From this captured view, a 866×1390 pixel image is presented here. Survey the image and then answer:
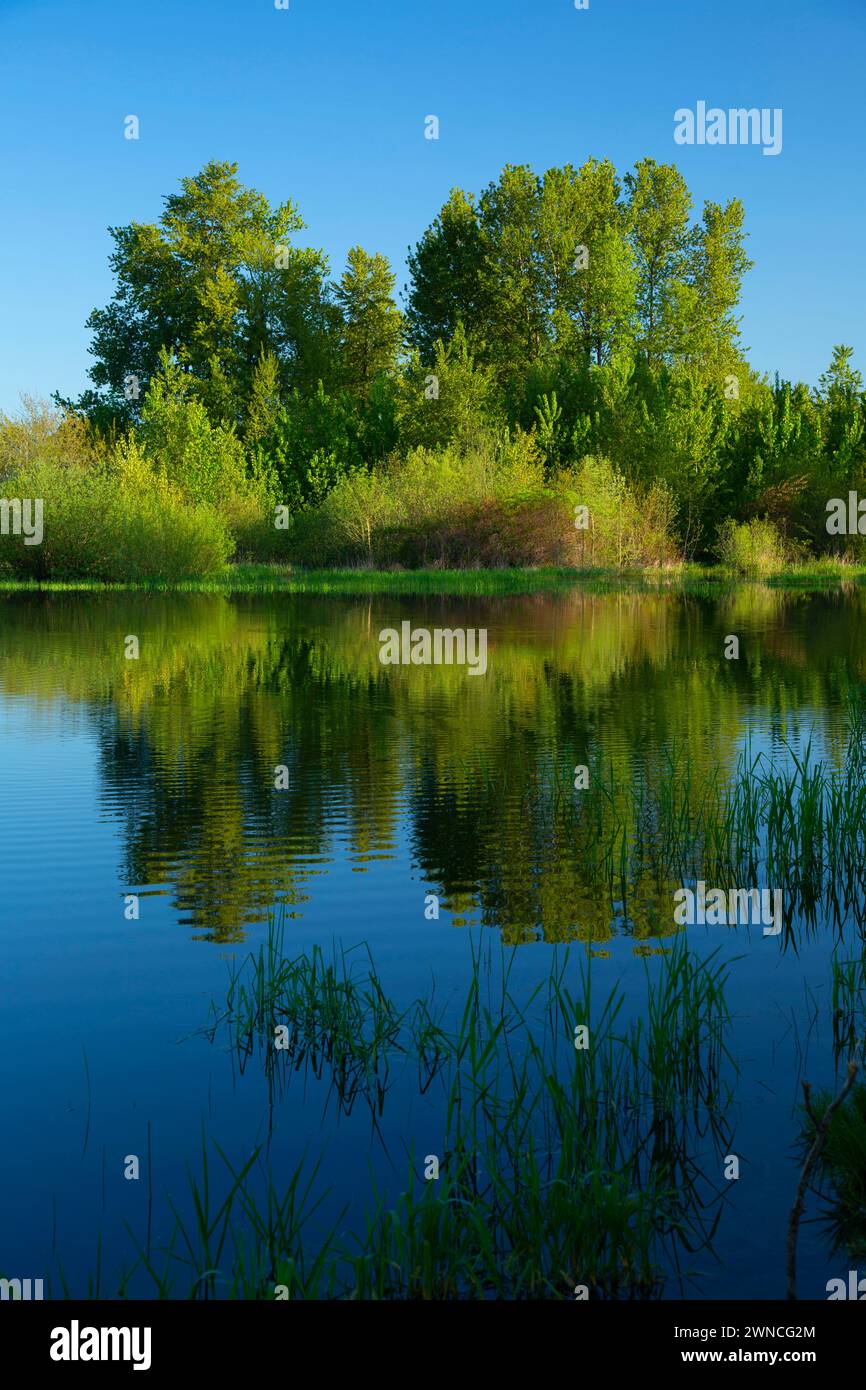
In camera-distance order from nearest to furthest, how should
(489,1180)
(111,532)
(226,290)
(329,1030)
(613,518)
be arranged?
1. (489,1180)
2. (329,1030)
3. (111,532)
4. (613,518)
5. (226,290)

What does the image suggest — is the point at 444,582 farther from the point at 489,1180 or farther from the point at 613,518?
the point at 489,1180

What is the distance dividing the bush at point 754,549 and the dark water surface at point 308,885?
3432 cm

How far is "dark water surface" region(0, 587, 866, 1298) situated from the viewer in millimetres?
5852

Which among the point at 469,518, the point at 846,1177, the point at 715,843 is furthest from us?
the point at 469,518

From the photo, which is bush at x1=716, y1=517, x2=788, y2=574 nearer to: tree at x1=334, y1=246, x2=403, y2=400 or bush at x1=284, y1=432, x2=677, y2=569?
bush at x1=284, y1=432, x2=677, y2=569

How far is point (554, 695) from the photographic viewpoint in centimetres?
2186

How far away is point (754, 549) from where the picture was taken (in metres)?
60.1

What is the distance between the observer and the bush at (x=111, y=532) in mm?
49125

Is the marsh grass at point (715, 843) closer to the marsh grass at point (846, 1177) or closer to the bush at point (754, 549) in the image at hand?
the marsh grass at point (846, 1177)

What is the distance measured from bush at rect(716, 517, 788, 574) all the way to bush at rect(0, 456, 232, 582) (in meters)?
23.8

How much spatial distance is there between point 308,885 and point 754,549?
52.8m

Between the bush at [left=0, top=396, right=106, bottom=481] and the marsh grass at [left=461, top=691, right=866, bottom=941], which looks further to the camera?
the bush at [left=0, top=396, right=106, bottom=481]

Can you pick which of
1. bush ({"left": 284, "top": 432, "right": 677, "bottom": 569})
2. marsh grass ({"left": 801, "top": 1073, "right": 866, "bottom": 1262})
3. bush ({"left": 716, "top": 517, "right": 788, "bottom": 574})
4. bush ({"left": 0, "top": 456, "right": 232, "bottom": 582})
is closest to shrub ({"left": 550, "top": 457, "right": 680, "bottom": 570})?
bush ({"left": 284, "top": 432, "right": 677, "bottom": 569})

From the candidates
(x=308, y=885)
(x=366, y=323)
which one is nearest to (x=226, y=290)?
(x=366, y=323)
